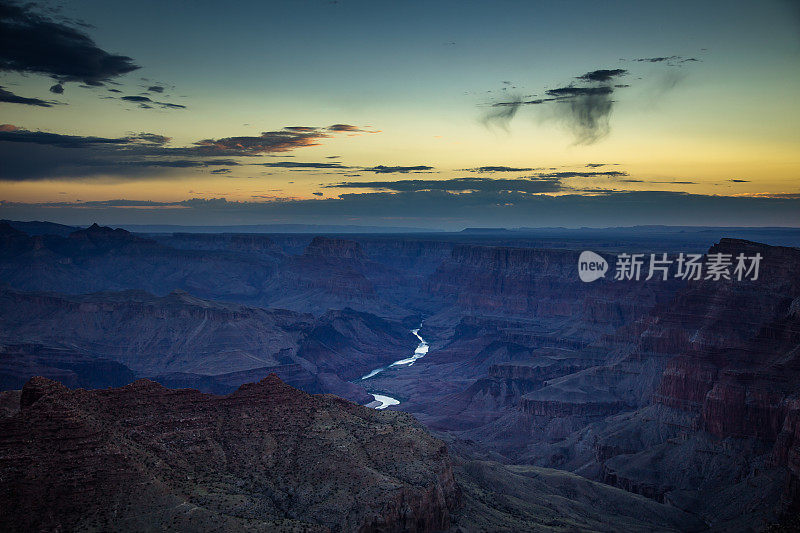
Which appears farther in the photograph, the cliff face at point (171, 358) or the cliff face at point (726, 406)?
the cliff face at point (171, 358)

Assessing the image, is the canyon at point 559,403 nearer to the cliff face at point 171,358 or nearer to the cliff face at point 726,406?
the cliff face at point 726,406

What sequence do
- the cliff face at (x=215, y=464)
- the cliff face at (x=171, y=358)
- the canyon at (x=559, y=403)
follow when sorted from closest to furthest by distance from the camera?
the cliff face at (x=215, y=464)
the canyon at (x=559, y=403)
the cliff face at (x=171, y=358)

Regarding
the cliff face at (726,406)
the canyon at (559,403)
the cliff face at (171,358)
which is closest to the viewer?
the canyon at (559,403)

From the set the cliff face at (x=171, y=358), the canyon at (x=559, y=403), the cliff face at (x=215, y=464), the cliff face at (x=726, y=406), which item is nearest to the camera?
the cliff face at (x=215, y=464)

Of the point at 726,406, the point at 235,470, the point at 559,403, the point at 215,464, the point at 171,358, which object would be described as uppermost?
the point at 215,464

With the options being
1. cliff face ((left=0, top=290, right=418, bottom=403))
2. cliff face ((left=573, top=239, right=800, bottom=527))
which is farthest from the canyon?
cliff face ((left=0, top=290, right=418, bottom=403))

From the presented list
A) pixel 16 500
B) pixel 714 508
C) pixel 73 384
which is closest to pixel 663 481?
pixel 714 508

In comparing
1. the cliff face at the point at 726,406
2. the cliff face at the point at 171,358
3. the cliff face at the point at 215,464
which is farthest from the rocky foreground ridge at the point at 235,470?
the cliff face at the point at 171,358

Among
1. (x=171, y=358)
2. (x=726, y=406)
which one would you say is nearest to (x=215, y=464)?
(x=726, y=406)

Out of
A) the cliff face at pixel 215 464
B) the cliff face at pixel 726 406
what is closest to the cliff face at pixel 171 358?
the cliff face at pixel 726 406

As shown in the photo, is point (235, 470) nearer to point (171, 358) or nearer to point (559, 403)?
point (559, 403)

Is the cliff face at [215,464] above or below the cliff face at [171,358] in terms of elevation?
above
